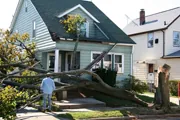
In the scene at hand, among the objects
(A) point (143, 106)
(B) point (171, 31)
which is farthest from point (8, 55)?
(B) point (171, 31)

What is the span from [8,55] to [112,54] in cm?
770

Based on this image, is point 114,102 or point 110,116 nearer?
point 110,116

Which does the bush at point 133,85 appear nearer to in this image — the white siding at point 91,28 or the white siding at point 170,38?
the white siding at point 91,28

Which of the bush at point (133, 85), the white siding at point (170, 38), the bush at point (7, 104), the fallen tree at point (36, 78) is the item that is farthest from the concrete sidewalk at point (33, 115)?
the white siding at point (170, 38)

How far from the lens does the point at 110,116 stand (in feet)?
40.9

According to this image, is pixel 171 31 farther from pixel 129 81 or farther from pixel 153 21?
pixel 129 81

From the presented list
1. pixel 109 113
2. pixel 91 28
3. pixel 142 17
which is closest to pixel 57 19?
pixel 91 28

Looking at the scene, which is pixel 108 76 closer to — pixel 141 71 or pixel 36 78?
pixel 36 78

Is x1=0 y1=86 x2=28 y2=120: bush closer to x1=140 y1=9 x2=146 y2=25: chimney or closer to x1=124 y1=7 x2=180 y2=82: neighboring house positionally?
x1=124 y1=7 x2=180 y2=82: neighboring house

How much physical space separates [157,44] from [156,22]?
278 cm

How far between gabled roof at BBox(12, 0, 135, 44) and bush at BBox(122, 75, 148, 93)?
2.90 m

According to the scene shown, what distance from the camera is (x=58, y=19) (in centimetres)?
2239

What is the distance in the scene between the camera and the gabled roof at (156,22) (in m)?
28.6

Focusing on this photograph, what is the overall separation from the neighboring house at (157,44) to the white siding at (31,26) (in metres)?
11.5
